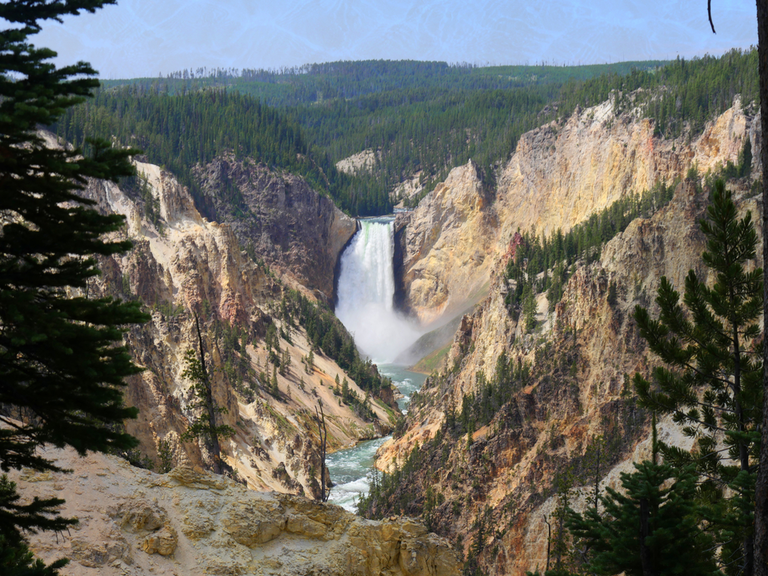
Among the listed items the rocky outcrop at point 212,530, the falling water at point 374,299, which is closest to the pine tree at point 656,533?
the rocky outcrop at point 212,530

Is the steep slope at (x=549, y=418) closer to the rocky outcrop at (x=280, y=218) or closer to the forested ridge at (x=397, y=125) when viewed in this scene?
the forested ridge at (x=397, y=125)

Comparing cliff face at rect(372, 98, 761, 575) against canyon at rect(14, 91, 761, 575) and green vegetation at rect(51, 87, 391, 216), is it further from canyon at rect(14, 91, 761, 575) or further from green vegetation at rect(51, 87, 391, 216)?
green vegetation at rect(51, 87, 391, 216)

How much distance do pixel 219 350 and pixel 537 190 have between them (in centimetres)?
6598

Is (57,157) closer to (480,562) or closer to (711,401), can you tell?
(711,401)

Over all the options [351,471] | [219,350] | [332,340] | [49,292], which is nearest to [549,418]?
[351,471]

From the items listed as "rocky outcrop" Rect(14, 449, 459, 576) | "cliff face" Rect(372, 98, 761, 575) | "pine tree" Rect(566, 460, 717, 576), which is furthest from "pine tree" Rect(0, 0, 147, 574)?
"cliff face" Rect(372, 98, 761, 575)

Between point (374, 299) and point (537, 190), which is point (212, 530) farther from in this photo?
point (374, 299)

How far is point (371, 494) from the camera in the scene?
2320 inches

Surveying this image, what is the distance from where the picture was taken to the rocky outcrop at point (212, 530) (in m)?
15.4

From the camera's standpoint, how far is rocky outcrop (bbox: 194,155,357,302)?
127 metres

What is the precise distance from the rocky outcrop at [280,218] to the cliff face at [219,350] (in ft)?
66.5

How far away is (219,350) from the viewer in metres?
72.4

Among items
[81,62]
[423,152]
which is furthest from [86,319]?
[423,152]

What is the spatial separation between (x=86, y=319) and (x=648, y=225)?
173ft
